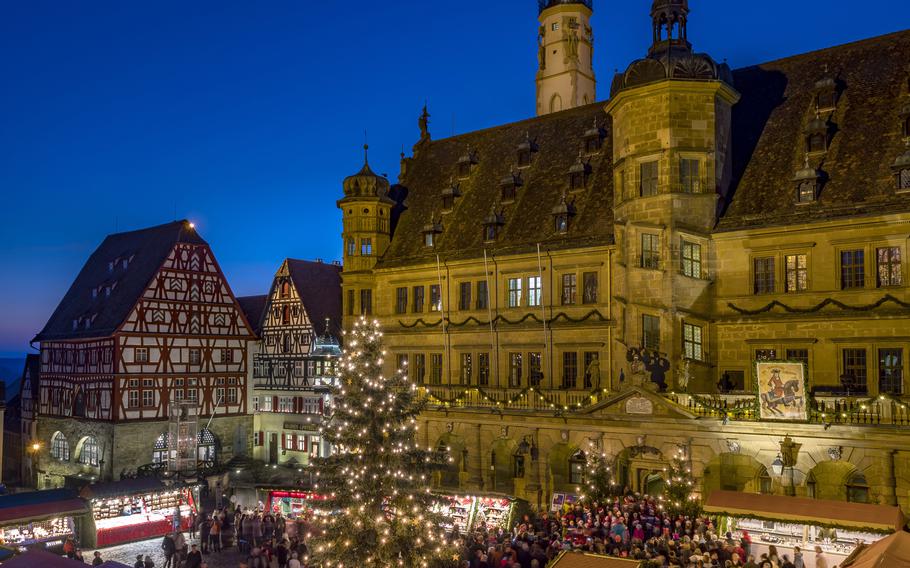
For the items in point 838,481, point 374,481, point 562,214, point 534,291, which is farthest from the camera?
point 534,291

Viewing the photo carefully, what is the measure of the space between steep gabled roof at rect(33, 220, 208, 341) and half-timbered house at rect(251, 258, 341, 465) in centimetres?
693

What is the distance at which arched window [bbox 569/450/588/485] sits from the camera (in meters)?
34.5

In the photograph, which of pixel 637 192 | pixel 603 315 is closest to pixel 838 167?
pixel 637 192

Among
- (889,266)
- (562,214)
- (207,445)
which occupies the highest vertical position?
(562,214)

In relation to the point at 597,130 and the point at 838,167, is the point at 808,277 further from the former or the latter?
the point at 597,130

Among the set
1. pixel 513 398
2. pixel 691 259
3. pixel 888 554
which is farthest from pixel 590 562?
pixel 691 259

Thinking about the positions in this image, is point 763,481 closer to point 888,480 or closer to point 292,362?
point 888,480

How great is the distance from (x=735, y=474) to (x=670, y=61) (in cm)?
1605

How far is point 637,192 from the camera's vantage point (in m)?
33.8

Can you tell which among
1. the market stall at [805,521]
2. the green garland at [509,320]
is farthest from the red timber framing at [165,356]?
the market stall at [805,521]

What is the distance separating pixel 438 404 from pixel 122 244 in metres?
33.5

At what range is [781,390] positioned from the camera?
27.1 metres

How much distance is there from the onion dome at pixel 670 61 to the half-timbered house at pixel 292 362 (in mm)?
26527

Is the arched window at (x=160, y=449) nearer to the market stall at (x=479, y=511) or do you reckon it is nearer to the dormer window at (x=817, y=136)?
the market stall at (x=479, y=511)
